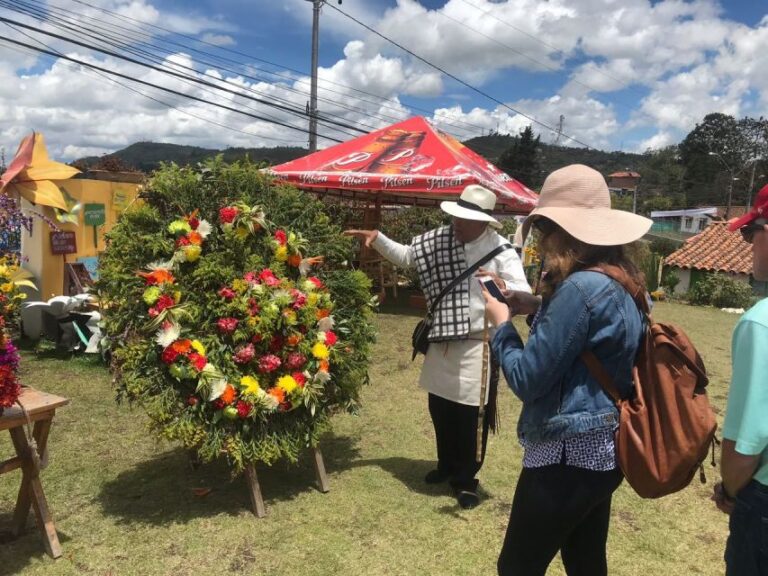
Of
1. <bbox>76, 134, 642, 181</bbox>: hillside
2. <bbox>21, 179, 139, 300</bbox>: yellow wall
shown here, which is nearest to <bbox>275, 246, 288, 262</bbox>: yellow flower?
<bbox>21, 179, 139, 300</bbox>: yellow wall

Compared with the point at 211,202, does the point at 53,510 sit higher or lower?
lower

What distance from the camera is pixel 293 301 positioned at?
3127 mm

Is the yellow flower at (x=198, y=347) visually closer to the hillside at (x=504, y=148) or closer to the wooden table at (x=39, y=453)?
the wooden table at (x=39, y=453)

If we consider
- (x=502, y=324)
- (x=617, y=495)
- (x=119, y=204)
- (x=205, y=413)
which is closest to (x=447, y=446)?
(x=617, y=495)

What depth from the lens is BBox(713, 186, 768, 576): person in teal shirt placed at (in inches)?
56.1

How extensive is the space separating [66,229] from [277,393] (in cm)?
570

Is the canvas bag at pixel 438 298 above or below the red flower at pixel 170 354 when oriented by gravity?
above

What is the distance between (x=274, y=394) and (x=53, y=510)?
143 cm

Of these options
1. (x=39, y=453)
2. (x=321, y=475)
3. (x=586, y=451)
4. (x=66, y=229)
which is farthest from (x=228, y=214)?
(x=66, y=229)

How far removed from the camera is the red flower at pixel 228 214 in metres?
3.12

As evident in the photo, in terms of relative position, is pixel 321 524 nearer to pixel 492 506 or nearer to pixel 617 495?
pixel 492 506

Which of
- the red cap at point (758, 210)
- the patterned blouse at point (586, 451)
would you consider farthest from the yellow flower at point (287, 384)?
the red cap at point (758, 210)

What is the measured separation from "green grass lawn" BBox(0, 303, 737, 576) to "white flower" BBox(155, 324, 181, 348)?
40.5 inches

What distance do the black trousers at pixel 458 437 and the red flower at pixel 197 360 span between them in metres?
1.39
